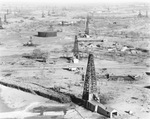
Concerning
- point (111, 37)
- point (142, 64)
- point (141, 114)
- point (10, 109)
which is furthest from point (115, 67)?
point (111, 37)

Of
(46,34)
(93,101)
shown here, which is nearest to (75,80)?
(93,101)

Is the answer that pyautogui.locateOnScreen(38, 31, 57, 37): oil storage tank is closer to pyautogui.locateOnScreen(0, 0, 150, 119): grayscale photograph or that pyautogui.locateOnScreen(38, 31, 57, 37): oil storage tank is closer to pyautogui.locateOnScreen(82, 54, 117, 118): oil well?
pyautogui.locateOnScreen(0, 0, 150, 119): grayscale photograph

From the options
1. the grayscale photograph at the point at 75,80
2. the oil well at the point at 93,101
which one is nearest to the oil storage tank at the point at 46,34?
the grayscale photograph at the point at 75,80

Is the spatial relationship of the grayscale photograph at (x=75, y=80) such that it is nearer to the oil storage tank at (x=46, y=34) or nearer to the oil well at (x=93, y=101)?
the oil well at (x=93, y=101)

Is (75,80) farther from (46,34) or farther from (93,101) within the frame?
(46,34)

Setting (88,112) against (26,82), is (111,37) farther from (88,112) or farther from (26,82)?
(88,112)

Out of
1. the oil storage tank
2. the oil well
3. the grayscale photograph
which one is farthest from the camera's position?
the oil storage tank

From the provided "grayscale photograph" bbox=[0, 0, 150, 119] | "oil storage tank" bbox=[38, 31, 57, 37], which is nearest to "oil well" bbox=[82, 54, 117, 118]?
"grayscale photograph" bbox=[0, 0, 150, 119]

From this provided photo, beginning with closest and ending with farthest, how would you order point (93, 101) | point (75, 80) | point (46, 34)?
point (93, 101), point (75, 80), point (46, 34)

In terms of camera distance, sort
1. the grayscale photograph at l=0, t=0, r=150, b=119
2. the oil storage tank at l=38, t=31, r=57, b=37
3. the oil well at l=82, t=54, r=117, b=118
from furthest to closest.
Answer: the oil storage tank at l=38, t=31, r=57, b=37 < the grayscale photograph at l=0, t=0, r=150, b=119 < the oil well at l=82, t=54, r=117, b=118

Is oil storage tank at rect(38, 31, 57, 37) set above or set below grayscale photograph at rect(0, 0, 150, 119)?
above

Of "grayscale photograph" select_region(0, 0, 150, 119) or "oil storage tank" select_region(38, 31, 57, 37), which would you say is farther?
"oil storage tank" select_region(38, 31, 57, 37)
